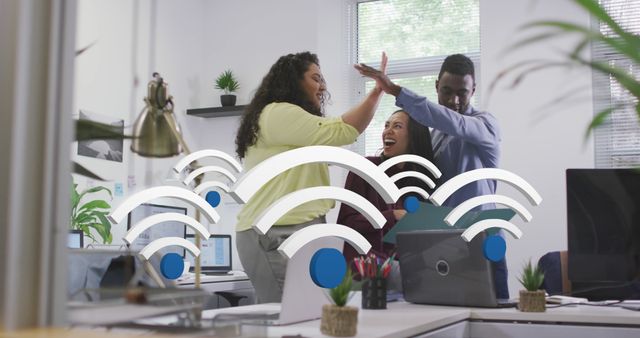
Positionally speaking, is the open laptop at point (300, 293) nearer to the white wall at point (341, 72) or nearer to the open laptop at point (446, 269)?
the white wall at point (341, 72)

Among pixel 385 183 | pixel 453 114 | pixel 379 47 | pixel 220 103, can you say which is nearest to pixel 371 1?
pixel 379 47

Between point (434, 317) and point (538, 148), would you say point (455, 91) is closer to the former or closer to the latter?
point (538, 148)

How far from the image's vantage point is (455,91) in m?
4.24

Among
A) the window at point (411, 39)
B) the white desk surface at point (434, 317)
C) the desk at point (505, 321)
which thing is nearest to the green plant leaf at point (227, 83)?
the window at point (411, 39)

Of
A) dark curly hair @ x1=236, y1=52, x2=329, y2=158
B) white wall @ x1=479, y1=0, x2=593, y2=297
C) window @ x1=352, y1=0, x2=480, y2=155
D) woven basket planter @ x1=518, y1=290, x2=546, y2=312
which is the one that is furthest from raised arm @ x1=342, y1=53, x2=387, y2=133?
window @ x1=352, y1=0, x2=480, y2=155

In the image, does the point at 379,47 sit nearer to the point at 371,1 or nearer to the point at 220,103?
the point at 371,1

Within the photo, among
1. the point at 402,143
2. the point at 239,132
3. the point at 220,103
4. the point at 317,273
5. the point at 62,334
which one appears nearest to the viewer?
the point at 62,334

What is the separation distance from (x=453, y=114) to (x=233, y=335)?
8.68 feet

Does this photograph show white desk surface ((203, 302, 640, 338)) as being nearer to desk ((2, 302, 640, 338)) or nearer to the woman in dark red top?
desk ((2, 302, 640, 338))

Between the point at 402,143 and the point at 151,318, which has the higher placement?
the point at 402,143

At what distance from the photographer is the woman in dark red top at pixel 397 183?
2.44 m

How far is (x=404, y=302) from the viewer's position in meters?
2.29

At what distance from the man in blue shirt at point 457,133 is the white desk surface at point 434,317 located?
882 mm

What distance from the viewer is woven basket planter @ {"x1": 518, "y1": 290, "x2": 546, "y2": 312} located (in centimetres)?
200
